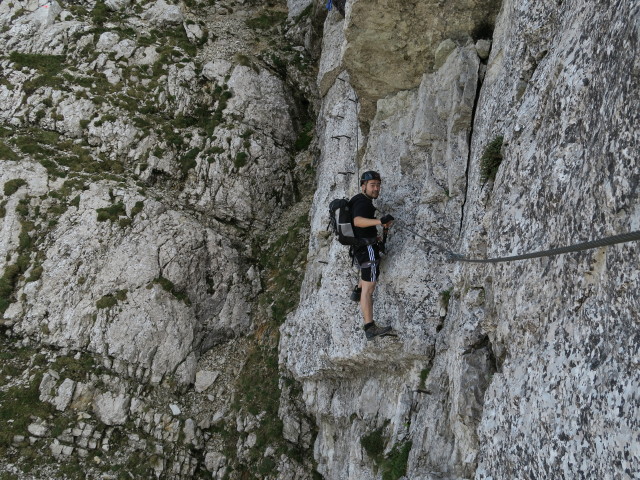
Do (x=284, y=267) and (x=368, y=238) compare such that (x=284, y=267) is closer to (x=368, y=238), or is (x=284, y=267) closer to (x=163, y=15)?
(x=368, y=238)

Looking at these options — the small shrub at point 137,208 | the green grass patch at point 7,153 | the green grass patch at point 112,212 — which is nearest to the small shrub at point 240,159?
the small shrub at point 137,208

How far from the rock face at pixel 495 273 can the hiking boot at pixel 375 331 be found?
0.32 meters

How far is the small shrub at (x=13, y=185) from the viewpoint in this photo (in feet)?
76.9

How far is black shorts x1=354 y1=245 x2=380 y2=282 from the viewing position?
42.0ft

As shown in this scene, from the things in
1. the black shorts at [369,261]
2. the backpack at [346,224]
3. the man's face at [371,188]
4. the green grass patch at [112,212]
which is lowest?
the black shorts at [369,261]

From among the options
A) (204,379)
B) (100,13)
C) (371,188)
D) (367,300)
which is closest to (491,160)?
(371,188)

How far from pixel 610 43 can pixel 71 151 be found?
26.5m

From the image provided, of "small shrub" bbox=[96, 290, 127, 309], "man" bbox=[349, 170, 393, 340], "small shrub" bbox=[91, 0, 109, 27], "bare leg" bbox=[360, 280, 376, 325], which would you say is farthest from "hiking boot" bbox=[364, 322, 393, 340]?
"small shrub" bbox=[91, 0, 109, 27]

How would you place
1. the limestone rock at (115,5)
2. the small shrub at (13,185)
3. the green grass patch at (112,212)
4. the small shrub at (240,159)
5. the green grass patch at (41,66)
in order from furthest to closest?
the limestone rock at (115,5)
the green grass patch at (41,66)
the small shrub at (240,159)
the small shrub at (13,185)
the green grass patch at (112,212)

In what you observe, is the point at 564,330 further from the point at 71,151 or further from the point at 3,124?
the point at 3,124

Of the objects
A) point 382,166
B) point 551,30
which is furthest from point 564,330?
point 382,166

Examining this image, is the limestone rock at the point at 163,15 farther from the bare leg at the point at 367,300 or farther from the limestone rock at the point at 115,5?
the bare leg at the point at 367,300

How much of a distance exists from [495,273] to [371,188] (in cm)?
480

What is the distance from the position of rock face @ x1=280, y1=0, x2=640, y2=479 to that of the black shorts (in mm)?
689
